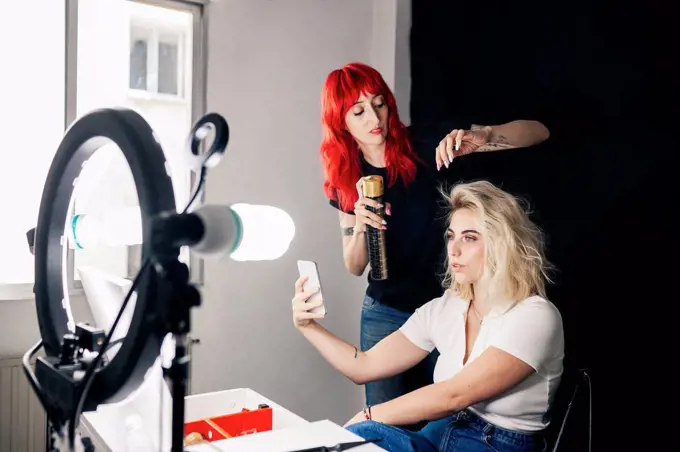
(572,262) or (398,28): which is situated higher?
(398,28)

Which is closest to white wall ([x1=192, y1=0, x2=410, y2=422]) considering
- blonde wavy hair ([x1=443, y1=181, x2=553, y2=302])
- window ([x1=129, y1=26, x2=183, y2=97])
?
window ([x1=129, y1=26, x2=183, y2=97])

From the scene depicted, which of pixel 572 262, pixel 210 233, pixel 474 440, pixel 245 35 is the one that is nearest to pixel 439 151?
pixel 572 262

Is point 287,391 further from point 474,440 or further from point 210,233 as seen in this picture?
point 210,233

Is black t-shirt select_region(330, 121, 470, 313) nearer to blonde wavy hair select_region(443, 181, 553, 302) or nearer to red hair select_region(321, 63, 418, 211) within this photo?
red hair select_region(321, 63, 418, 211)

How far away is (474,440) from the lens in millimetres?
1411

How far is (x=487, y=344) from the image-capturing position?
1.44m

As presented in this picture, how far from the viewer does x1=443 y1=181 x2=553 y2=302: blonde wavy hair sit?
A: 1.38m

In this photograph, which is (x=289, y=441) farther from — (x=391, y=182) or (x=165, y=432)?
(x=391, y=182)

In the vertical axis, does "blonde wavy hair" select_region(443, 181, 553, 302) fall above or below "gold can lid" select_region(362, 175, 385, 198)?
below

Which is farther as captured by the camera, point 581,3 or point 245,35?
point 245,35

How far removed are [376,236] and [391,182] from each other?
18 cm

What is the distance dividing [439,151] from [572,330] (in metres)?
0.61

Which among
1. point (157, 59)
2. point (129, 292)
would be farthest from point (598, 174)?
point (157, 59)

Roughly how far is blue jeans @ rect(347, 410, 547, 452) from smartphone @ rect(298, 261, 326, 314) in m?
A: 0.50
